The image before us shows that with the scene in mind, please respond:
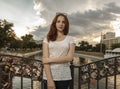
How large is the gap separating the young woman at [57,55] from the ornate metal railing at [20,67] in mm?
969

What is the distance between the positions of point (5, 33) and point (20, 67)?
213 ft

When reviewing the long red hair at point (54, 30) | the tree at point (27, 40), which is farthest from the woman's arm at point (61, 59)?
the tree at point (27, 40)

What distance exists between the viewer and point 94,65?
5.63 m

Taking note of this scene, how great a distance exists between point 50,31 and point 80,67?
1.28 metres

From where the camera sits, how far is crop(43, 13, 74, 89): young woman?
425 cm

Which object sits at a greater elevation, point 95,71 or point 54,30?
point 54,30

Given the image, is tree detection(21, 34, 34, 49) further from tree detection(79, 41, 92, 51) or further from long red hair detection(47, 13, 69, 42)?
long red hair detection(47, 13, 69, 42)

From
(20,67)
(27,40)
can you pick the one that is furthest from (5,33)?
(20,67)

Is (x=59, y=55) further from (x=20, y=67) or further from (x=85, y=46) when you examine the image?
(x=85, y=46)

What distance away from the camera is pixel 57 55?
4.30 meters

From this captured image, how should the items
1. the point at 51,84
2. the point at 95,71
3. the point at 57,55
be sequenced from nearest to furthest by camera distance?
the point at 51,84 < the point at 57,55 < the point at 95,71

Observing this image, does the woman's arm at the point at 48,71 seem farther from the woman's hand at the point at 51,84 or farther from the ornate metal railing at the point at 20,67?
the ornate metal railing at the point at 20,67

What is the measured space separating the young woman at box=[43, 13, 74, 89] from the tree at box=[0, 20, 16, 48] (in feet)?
209

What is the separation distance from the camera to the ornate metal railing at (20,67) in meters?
5.34
